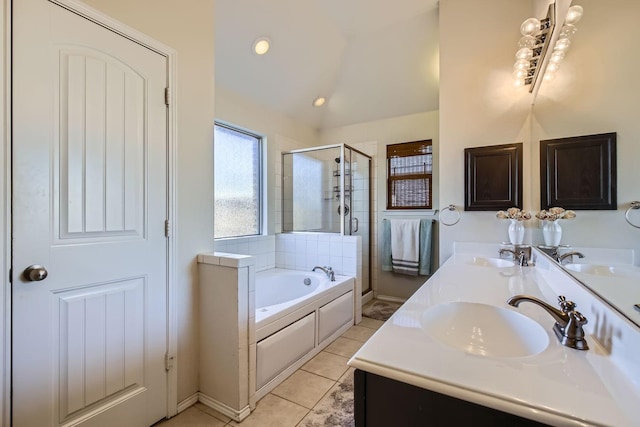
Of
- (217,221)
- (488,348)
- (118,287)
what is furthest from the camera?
(217,221)

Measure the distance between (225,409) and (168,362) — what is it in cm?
42

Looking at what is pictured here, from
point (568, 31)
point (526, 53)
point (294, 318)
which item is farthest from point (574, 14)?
point (294, 318)

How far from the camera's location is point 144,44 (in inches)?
59.8

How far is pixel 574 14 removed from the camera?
48.8 inches

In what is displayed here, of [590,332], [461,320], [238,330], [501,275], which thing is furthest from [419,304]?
[238,330]

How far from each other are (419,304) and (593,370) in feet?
1.73

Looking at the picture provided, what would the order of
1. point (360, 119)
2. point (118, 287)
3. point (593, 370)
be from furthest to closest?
1. point (360, 119)
2. point (118, 287)
3. point (593, 370)

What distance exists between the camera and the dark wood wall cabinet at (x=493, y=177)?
222cm

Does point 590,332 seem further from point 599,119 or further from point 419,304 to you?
point 599,119

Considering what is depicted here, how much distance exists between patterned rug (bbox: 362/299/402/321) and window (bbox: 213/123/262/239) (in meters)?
1.57

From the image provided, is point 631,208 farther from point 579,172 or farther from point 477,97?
point 477,97

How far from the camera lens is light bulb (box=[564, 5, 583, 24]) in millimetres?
1198

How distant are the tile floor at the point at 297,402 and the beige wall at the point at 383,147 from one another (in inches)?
56.6

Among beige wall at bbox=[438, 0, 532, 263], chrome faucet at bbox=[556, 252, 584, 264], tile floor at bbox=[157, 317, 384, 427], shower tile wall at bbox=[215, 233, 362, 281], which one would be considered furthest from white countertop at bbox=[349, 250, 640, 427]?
shower tile wall at bbox=[215, 233, 362, 281]
